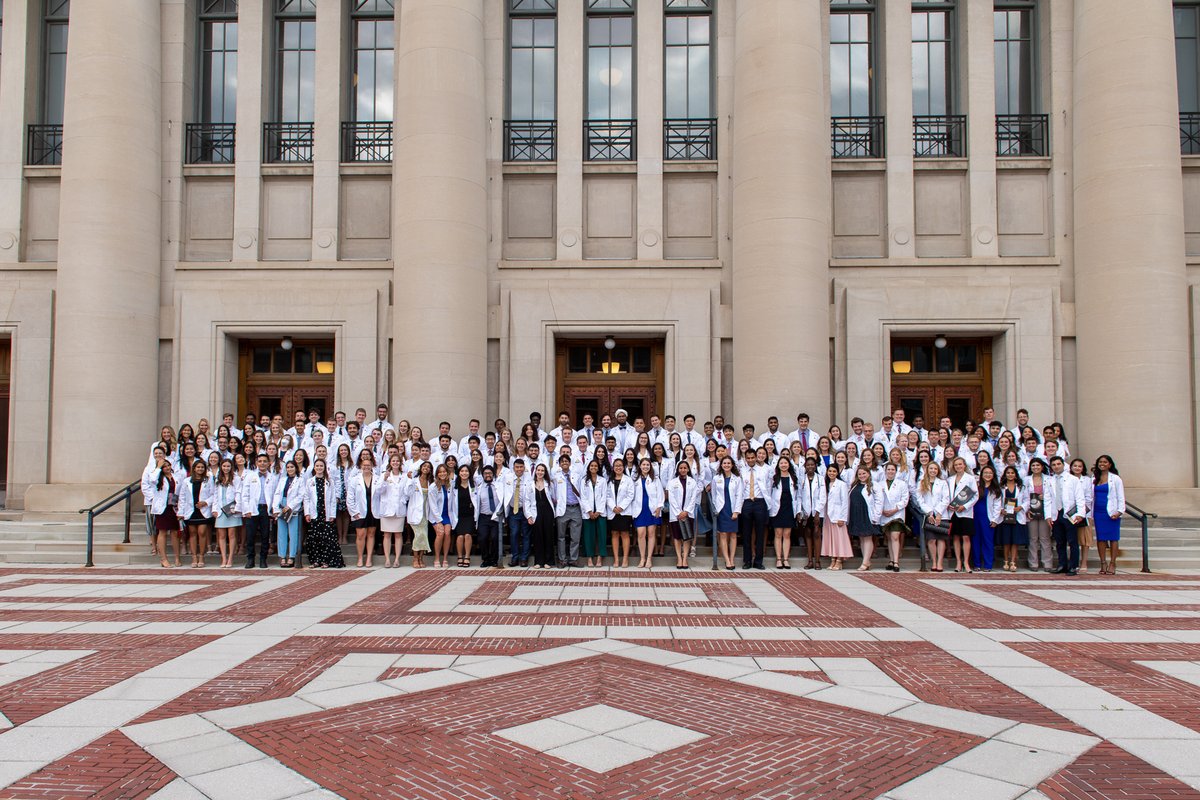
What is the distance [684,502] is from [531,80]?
11227 millimetres

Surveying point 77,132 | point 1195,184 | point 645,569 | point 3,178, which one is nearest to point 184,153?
point 77,132

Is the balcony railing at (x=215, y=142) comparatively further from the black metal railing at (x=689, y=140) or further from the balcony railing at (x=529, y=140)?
the black metal railing at (x=689, y=140)

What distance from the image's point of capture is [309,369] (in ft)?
68.2

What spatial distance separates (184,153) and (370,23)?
16.6ft

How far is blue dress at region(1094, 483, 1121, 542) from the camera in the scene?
14180 millimetres

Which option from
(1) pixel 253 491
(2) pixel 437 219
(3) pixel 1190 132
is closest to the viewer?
(1) pixel 253 491

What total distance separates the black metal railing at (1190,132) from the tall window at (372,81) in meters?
17.1

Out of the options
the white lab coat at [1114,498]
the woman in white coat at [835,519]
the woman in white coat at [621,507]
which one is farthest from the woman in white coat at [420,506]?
the white lab coat at [1114,498]

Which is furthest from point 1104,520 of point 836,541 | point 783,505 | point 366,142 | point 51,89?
point 51,89

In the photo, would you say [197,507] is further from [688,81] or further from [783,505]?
[688,81]

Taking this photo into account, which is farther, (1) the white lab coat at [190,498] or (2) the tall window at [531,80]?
(2) the tall window at [531,80]

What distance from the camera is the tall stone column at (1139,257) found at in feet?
58.4

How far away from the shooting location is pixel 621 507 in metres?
14.5

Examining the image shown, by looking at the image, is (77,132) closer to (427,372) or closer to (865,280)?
(427,372)
